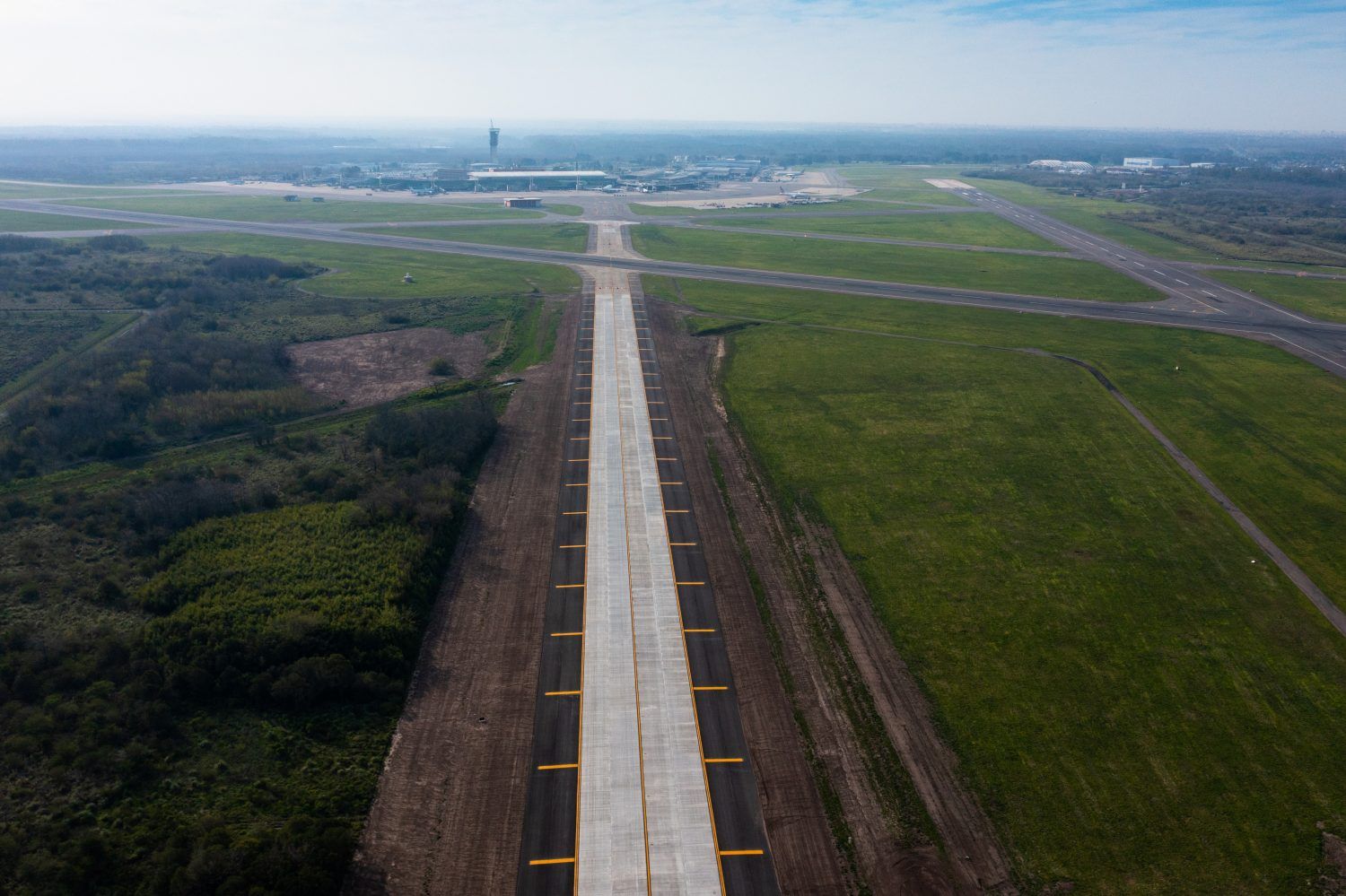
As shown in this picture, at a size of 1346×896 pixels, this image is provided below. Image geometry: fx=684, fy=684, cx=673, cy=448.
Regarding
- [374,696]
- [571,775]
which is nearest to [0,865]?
[374,696]

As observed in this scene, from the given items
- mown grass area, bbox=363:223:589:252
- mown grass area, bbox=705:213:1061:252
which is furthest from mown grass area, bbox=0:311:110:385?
mown grass area, bbox=705:213:1061:252

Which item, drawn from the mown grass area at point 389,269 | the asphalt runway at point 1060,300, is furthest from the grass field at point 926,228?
the mown grass area at point 389,269

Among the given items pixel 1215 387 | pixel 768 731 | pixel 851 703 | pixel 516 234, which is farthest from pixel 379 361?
pixel 1215 387

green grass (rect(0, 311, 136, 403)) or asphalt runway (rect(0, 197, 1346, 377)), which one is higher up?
asphalt runway (rect(0, 197, 1346, 377))

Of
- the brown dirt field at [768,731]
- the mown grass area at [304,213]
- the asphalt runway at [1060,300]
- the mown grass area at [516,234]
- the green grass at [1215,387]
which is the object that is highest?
the mown grass area at [304,213]

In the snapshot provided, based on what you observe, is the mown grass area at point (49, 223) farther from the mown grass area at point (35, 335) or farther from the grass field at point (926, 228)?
the grass field at point (926, 228)

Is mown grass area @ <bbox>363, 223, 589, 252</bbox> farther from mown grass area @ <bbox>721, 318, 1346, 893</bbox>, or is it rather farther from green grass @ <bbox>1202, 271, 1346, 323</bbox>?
green grass @ <bbox>1202, 271, 1346, 323</bbox>
